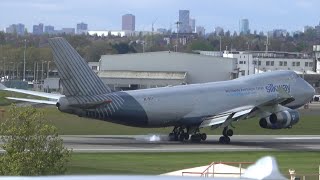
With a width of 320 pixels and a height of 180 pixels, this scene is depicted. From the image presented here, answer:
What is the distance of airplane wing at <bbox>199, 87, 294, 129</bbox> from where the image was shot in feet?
208

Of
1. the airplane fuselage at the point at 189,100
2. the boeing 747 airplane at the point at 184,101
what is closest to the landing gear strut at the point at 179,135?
the boeing 747 airplane at the point at 184,101

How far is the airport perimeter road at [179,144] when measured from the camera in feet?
189

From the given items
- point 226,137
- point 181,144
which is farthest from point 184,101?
point 226,137

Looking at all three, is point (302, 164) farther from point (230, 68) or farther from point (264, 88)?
point (230, 68)

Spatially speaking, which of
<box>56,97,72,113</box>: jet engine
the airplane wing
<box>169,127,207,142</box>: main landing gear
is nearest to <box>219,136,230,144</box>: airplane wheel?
the airplane wing

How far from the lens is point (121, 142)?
6319cm

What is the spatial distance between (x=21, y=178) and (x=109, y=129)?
2571 inches

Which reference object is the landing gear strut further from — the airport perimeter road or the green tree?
the green tree

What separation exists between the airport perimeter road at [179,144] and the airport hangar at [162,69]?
79660mm

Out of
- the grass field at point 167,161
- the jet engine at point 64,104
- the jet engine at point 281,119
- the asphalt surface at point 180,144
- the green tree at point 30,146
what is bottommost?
the asphalt surface at point 180,144

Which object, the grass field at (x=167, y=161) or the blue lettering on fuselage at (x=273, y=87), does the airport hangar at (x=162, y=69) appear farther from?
the grass field at (x=167, y=161)

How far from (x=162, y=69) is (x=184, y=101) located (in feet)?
305

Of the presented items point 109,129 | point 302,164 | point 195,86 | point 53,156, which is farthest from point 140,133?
point 53,156

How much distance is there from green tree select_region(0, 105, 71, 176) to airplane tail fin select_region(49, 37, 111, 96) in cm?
2485
